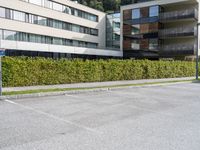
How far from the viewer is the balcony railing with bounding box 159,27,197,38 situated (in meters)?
33.7

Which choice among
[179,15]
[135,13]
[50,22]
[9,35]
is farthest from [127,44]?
[9,35]

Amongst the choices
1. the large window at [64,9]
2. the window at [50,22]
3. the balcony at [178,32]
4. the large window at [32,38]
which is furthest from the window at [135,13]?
the window at [50,22]

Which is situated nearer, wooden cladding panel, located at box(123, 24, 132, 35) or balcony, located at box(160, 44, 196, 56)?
balcony, located at box(160, 44, 196, 56)

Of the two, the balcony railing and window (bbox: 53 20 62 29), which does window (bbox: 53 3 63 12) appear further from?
the balcony railing

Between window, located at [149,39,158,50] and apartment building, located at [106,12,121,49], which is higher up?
apartment building, located at [106,12,121,49]

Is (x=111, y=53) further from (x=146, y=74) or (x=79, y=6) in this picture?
(x=146, y=74)

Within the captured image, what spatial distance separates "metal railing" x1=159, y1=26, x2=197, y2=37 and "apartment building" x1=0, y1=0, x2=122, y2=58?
9.12 metres

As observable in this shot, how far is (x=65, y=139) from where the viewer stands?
15.0 feet

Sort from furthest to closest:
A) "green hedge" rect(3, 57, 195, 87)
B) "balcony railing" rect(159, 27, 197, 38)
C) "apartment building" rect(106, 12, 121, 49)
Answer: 1. "apartment building" rect(106, 12, 121, 49)
2. "balcony railing" rect(159, 27, 197, 38)
3. "green hedge" rect(3, 57, 195, 87)

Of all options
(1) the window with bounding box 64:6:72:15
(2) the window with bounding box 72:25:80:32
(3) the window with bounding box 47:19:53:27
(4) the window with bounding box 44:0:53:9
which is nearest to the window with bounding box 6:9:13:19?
(4) the window with bounding box 44:0:53:9

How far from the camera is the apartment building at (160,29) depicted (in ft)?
113

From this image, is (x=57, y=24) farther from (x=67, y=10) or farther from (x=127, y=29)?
(x=127, y=29)

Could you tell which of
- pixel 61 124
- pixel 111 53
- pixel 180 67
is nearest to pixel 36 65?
pixel 61 124

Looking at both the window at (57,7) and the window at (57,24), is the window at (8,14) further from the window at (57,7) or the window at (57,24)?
the window at (57,7)
